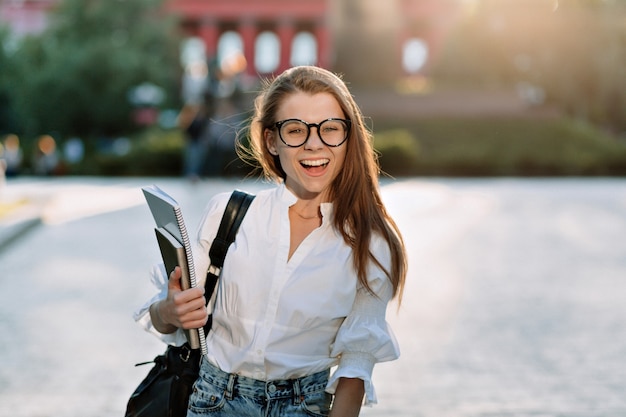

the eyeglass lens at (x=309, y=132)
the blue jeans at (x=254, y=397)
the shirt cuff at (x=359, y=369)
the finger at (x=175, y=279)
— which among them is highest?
the eyeglass lens at (x=309, y=132)

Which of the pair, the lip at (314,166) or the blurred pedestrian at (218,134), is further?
the blurred pedestrian at (218,134)

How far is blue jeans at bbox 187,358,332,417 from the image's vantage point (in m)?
2.75

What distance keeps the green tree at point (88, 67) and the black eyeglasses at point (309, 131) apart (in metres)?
41.4

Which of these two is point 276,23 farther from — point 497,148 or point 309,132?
point 309,132

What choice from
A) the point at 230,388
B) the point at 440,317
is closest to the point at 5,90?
the point at 440,317

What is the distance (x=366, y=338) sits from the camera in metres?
2.73

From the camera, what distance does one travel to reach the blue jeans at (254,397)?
2752mm

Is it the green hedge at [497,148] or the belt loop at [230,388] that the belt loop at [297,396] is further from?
the green hedge at [497,148]

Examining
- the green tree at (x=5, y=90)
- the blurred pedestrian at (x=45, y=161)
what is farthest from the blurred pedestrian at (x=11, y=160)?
the green tree at (x=5, y=90)

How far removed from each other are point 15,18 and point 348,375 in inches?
3438

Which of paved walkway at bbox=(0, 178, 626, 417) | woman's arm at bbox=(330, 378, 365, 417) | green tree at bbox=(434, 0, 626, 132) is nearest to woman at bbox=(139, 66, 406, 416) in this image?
woman's arm at bbox=(330, 378, 365, 417)

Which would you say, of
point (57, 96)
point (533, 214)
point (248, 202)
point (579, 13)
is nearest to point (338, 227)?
point (248, 202)

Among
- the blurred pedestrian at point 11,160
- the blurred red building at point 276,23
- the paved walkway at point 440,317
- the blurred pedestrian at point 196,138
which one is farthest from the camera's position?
the blurred red building at point 276,23

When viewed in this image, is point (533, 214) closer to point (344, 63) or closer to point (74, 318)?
point (74, 318)
